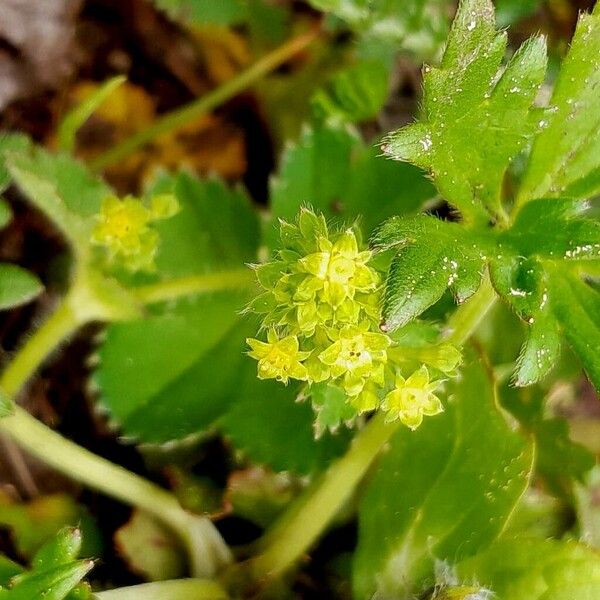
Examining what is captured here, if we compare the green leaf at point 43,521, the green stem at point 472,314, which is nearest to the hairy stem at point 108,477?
the green leaf at point 43,521

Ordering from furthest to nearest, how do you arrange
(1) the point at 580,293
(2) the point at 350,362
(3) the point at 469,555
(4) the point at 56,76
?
(4) the point at 56,76, (3) the point at 469,555, (1) the point at 580,293, (2) the point at 350,362

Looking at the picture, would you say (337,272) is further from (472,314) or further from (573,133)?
(573,133)

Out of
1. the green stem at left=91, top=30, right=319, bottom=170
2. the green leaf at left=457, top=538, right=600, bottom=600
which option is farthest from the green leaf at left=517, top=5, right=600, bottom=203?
the green stem at left=91, top=30, right=319, bottom=170

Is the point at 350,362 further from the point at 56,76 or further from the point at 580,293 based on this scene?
the point at 56,76

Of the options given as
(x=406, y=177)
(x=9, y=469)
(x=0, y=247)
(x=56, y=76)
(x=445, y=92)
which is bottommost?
(x=9, y=469)

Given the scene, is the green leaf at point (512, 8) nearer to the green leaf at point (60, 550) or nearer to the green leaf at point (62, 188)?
the green leaf at point (62, 188)

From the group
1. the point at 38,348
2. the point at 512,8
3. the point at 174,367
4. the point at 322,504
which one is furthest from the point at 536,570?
the point at 512,8

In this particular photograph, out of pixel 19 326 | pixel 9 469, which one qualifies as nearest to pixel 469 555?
pixel 9 469
